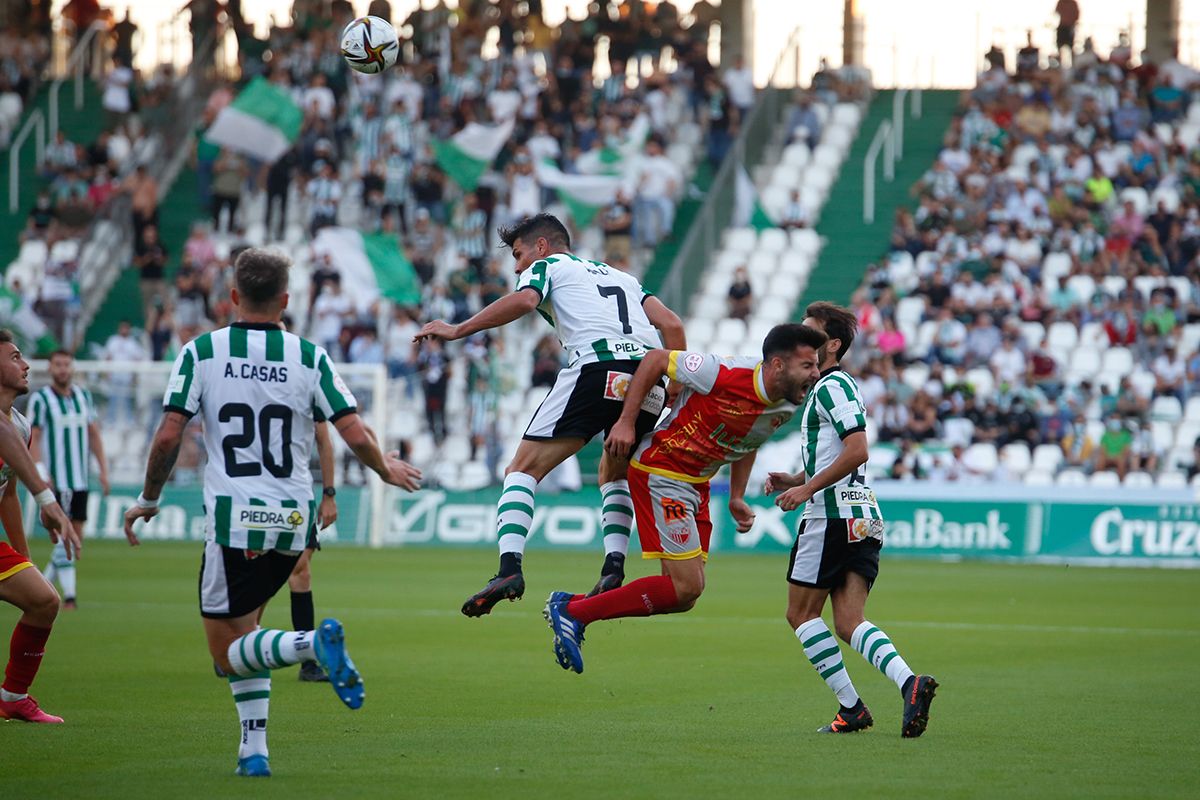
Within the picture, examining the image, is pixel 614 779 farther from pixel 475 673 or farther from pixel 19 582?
pixel 475 673

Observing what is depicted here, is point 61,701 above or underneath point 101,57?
underneath

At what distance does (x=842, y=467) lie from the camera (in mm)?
8531

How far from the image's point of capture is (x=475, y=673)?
11.6m

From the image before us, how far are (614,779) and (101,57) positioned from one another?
106ft

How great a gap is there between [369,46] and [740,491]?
5173 mm

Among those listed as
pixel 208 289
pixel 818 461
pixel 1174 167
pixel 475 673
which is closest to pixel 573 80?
pixel 208 289

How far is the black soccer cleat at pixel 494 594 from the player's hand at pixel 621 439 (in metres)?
0.81

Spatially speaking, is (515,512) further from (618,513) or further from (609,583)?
(618,513)

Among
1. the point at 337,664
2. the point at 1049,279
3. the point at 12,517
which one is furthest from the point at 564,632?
the point at 1049,279

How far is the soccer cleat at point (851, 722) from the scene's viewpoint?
Result: 887 centimetres

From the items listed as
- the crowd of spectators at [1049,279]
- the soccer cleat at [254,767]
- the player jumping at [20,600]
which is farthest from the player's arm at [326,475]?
the crowd of spectators at [1049,279]

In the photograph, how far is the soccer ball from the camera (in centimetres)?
1288

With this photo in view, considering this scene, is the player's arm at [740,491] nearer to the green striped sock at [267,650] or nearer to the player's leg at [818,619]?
the player's leg at [818,619]

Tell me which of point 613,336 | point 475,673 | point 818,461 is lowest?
point 475,673
